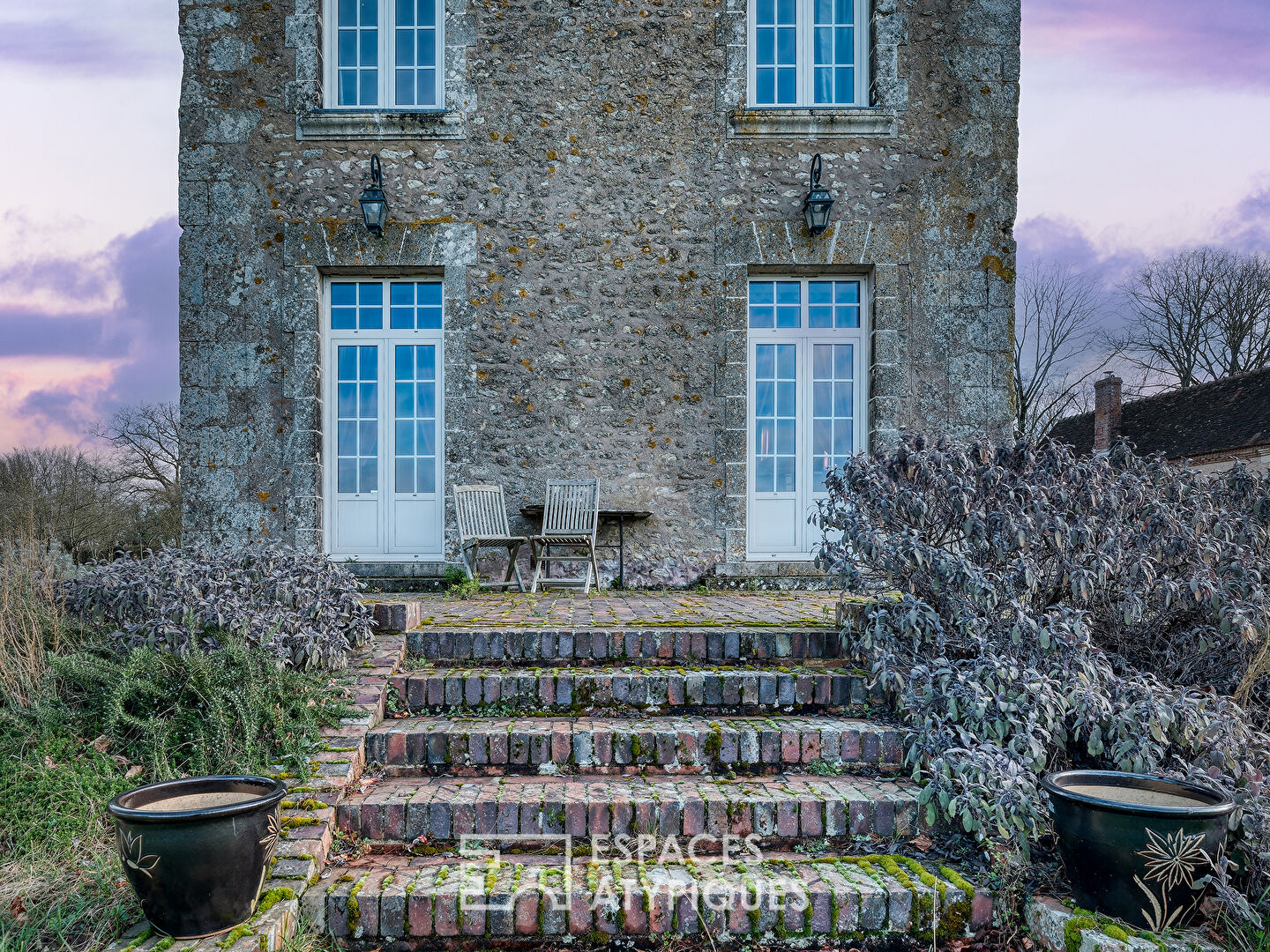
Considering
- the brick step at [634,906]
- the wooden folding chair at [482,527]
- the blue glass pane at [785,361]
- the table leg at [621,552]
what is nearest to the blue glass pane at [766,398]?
the blue glass pane at [785,361]

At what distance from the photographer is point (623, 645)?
389 cm

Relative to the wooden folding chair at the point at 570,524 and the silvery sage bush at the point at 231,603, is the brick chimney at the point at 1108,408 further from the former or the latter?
the silvery sage bush at the point at 231,603

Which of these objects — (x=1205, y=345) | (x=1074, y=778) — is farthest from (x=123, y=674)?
(x=1205, y=345)

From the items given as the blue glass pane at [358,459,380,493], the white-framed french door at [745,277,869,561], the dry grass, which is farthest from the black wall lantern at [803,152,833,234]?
the dry grass

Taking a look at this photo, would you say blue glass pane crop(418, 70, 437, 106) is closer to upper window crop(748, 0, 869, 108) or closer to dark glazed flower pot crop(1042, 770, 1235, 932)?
upper window crop(748, 0, 869, 108)

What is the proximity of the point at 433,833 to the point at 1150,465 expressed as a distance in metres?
3.45

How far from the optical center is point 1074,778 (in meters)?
2.59

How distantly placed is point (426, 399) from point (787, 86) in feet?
13.1

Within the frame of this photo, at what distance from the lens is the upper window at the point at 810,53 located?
7.04 metres

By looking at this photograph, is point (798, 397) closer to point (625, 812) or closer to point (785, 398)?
point (785, 398)

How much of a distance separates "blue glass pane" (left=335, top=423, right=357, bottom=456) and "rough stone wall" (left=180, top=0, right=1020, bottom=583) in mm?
232

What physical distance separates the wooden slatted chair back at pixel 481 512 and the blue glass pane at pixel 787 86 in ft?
13.2

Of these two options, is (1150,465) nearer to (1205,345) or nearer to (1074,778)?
(1074,778)

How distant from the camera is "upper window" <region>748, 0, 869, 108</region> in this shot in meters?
7.04
